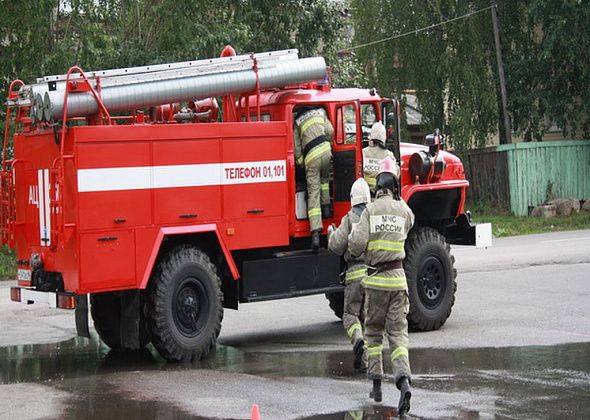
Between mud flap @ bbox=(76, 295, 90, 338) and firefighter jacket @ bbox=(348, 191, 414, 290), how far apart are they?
10.5 ft

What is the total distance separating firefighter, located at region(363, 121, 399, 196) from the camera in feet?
42.8

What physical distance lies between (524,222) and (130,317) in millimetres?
20153

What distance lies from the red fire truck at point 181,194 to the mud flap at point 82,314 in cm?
2

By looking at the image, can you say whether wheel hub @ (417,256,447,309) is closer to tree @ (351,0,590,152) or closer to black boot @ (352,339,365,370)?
black boot @ (352,339,365,370)

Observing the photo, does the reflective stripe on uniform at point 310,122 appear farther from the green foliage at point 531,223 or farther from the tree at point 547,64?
the tree at point 547,64

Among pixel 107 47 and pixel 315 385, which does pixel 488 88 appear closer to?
pixel 107 47

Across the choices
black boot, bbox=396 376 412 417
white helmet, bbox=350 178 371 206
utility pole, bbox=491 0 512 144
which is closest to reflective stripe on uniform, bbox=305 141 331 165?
white helmet, bbox=350 178 371 206

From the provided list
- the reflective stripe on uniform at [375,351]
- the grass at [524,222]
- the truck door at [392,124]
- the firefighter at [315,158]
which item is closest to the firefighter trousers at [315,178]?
the firefighter at [315,158]

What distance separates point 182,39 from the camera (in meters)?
24.3

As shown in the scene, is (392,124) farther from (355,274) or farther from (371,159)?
(355,274)

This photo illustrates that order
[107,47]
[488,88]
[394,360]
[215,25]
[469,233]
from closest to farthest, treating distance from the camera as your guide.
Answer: [394,360]
[469,233]
[107,47]
[215,25]
[488,88]

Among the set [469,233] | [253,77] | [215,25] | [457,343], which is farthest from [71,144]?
[215,25]

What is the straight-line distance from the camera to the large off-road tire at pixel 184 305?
12.1 meters

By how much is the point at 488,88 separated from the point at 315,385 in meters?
25.5
